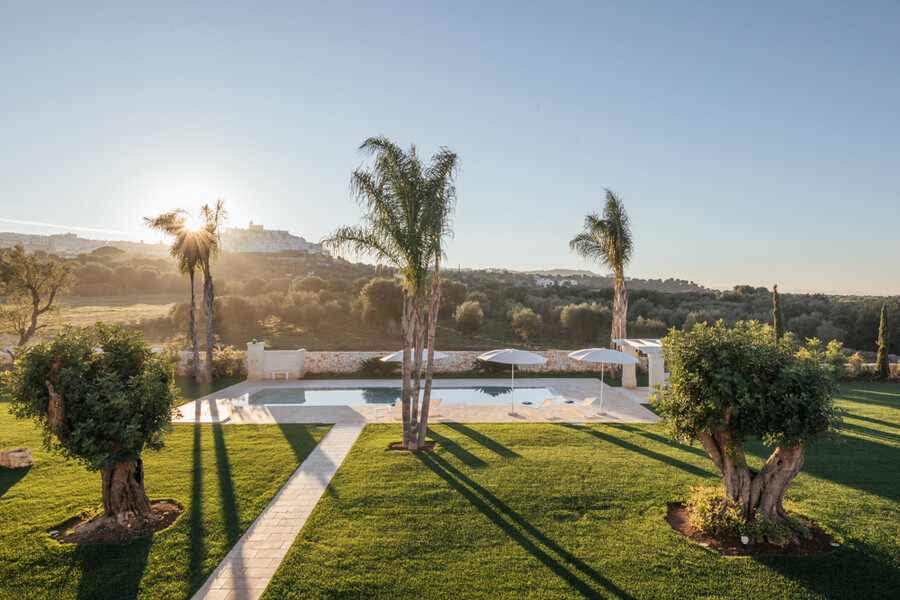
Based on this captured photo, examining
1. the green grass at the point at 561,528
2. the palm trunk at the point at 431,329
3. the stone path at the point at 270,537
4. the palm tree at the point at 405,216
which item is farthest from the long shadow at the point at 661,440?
the stone path at the point at 270,537

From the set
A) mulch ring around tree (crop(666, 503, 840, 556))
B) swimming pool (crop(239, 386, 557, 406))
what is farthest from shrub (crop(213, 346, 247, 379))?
mulch ring around tree (crop(666, 503, 840, 556))

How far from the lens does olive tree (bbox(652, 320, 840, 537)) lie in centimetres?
506

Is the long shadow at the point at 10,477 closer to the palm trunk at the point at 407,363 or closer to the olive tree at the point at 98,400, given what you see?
the olive tree at the point at 98,400

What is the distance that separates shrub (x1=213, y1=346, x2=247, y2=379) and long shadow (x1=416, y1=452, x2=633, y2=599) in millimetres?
12403

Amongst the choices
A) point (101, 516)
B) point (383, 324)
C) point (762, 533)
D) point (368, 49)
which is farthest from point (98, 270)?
point (762, 533)

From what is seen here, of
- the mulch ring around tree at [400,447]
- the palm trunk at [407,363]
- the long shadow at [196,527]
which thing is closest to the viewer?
the long shadow at [196,527]

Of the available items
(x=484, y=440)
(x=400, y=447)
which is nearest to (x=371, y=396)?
(x=400, y=447)

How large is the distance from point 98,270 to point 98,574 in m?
52.9

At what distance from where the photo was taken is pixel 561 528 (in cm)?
597

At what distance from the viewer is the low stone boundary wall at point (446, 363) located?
18.3 meters

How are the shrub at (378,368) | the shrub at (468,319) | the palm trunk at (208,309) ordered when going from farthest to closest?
the shrub at (468,319), the shrub at (378,368), the palm trunk at (208,309)

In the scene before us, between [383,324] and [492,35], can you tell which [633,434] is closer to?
[492,35]

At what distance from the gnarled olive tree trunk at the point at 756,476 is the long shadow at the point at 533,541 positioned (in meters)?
2.25

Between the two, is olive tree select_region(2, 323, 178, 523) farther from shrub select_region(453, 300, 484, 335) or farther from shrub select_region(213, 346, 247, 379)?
shrub select_region(453, 300, 484, 335)
